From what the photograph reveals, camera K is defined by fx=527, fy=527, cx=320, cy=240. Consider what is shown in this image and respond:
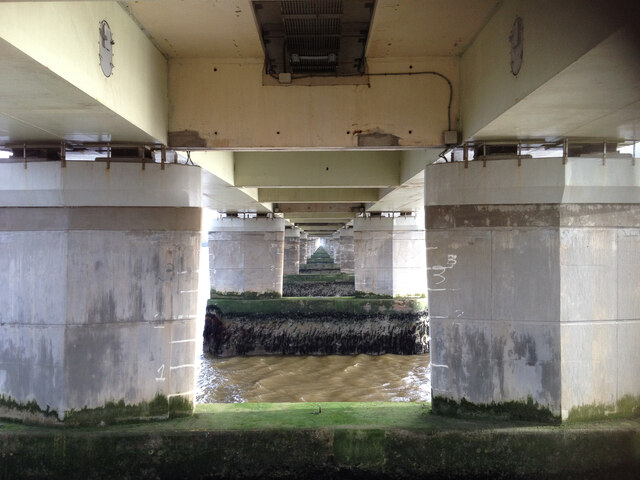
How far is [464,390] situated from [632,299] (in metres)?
2.43

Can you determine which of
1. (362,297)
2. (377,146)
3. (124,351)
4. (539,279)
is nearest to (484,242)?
(539,279)

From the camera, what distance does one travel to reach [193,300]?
7.29 metres

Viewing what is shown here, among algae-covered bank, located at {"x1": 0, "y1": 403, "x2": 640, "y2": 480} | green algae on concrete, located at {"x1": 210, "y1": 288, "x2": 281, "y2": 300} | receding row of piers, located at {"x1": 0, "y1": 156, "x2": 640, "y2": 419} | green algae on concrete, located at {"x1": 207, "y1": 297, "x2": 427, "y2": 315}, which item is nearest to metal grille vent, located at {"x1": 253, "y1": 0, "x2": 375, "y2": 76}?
receding row of piers, located at {"x1": 0, "y1": 156, "x2": 640, "y2": 419}

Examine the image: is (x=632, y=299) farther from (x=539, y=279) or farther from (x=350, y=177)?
(x=350, y=177)

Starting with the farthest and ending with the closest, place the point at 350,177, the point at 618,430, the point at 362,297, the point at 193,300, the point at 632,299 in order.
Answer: the point at 362,297
the point at 350,177
the point at 193,300
the point at 632,299
the point at 618,430

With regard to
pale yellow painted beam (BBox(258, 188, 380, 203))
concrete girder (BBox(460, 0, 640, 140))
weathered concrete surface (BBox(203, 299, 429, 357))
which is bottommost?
weathered concrete surface (BBox(203, 299, 429, 357))

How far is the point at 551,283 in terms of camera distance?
260 inches

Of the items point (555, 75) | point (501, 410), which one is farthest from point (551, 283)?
point (555, 75)

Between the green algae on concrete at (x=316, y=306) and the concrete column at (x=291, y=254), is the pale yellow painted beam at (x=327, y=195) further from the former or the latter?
the concrete column at (x=291, y=254)

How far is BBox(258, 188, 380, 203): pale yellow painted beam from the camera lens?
14695 millimetres

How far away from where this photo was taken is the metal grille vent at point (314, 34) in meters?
5.25

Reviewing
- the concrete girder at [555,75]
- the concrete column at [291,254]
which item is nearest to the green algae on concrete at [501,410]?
the concrete girder at [555,75]

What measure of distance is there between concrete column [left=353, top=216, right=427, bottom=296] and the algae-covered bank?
13725 millimetres

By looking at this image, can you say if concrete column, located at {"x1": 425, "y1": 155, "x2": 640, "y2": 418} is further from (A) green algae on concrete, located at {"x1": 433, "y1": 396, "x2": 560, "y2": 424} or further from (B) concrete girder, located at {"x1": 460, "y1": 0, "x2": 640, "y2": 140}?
(B) concrete girder, located at {"x1": 460, "y1": 0, "x2": 640, "y2": 140}
